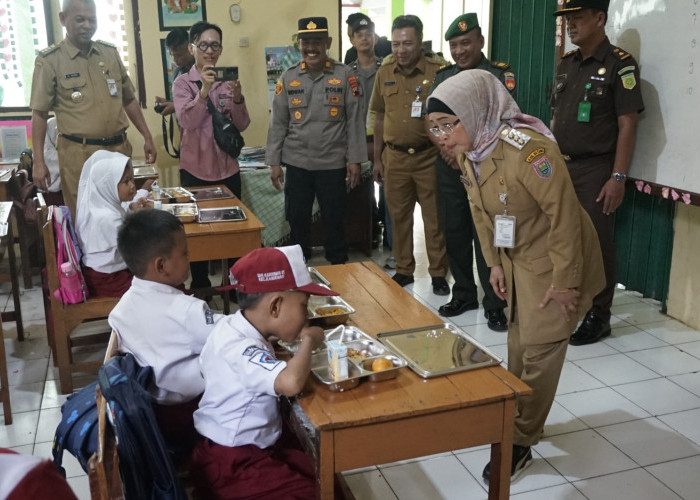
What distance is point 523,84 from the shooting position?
→ 15.7 feet

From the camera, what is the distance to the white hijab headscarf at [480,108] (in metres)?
2.10

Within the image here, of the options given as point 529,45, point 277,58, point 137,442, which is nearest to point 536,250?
point 137,442

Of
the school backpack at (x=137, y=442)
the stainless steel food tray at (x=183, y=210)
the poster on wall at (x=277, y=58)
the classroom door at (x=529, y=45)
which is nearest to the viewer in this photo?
the school backpack at (x=137, y=442)

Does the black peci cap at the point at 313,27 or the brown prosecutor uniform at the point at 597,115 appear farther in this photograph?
the black peci cap at the point at 313,27

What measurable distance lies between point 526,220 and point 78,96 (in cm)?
312

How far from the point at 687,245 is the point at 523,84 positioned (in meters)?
1.65

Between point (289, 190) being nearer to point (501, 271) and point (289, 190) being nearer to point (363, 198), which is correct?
point (363, 198)

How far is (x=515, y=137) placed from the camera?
2.12 m

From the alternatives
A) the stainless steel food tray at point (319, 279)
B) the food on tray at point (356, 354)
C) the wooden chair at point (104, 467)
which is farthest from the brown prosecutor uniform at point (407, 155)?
the wooden chair at point (104, 467)

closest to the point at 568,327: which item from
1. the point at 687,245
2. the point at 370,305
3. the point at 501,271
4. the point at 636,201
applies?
the point at 501,271

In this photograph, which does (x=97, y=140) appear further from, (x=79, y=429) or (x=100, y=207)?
(x=79, y=429)

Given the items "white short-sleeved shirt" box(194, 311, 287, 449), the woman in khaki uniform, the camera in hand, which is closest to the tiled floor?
the woman in khaki uniform

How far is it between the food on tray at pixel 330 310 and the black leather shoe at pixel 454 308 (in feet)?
6.50

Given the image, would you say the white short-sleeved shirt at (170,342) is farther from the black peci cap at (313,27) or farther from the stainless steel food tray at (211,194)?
the black peci cap at (313,27)
